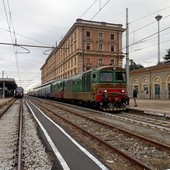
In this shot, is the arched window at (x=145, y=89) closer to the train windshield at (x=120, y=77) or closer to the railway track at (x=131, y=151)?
the train windshield at (x=120, y=77)

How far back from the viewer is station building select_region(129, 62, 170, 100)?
47.8 m

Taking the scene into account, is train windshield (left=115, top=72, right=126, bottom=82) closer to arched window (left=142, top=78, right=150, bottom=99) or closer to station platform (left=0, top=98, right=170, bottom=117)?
station platform (left=0, top=98, right=170, bottom=117)

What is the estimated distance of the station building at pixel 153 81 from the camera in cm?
4781

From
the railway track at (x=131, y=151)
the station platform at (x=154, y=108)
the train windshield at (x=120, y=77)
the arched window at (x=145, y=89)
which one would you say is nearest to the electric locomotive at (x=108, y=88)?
the train windshield at (x=120, y=77)

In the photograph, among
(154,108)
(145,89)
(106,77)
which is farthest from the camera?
(145,89)

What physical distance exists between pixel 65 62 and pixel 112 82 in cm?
7128

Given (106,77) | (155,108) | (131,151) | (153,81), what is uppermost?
(153,81)

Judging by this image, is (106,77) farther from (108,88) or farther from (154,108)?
(154,108)

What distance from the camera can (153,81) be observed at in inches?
2037

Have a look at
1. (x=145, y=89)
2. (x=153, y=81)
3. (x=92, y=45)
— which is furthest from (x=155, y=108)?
(x=92, y=45)

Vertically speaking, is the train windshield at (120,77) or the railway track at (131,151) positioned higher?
the train windshield at (120,77)

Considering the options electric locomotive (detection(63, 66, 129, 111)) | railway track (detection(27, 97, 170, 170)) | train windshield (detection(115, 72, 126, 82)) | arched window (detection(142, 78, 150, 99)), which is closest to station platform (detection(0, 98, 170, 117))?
electric locomotive (detection(63, 66, 129, 111))

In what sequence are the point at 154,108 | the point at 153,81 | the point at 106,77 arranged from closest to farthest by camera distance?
the point at 106,77 < the point at 154,108 < the point at 153,81

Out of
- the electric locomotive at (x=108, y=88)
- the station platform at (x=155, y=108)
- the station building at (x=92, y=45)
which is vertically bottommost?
the station platform at (x=155, y=108)
